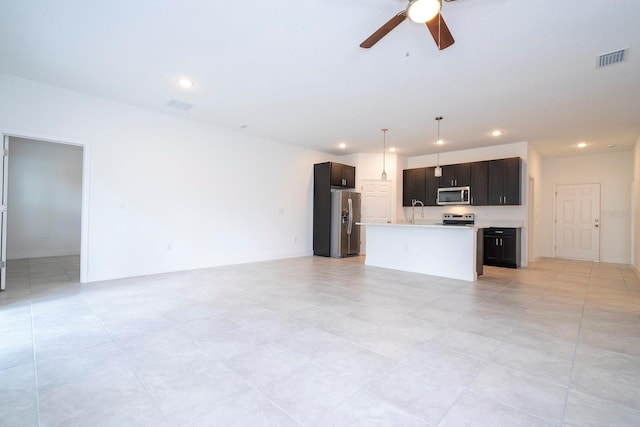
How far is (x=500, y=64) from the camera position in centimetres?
330

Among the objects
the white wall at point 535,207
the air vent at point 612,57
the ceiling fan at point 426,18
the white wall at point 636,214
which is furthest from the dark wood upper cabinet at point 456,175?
the ceiling fan at point 426,18

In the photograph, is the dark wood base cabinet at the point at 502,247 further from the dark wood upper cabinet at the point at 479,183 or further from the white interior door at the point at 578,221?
the white interior door at the point at 578,221

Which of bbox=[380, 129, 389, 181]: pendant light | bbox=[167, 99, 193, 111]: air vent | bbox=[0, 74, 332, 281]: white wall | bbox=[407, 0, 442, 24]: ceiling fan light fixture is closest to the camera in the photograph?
bbox=[407, 0, 442, 24]: ceiling fan light fixture

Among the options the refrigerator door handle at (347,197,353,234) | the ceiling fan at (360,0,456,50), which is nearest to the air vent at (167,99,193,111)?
the ceiling fan at (360,0,456,50)

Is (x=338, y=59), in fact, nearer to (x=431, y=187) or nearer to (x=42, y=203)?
(x=431, y=187)

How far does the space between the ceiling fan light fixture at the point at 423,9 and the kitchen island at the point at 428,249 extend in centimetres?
352

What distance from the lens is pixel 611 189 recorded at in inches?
288

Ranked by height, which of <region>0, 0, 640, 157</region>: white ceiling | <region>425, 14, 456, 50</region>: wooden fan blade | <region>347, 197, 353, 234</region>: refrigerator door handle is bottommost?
<region>347, 197, 353, 234</region>: refrigerator door handle

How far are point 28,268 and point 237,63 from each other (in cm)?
559

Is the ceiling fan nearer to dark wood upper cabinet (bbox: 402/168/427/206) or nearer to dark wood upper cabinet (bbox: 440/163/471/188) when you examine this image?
dark wood upper cabinet (bbox: 440/163/471/188)

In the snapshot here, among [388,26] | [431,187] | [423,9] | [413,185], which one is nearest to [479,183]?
[431,187]

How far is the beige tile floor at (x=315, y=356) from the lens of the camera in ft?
5.29

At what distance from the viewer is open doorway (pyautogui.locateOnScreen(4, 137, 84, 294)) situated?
6.64 m

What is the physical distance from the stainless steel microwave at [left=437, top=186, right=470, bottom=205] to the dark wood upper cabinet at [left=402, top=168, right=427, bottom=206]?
1.45 feet
